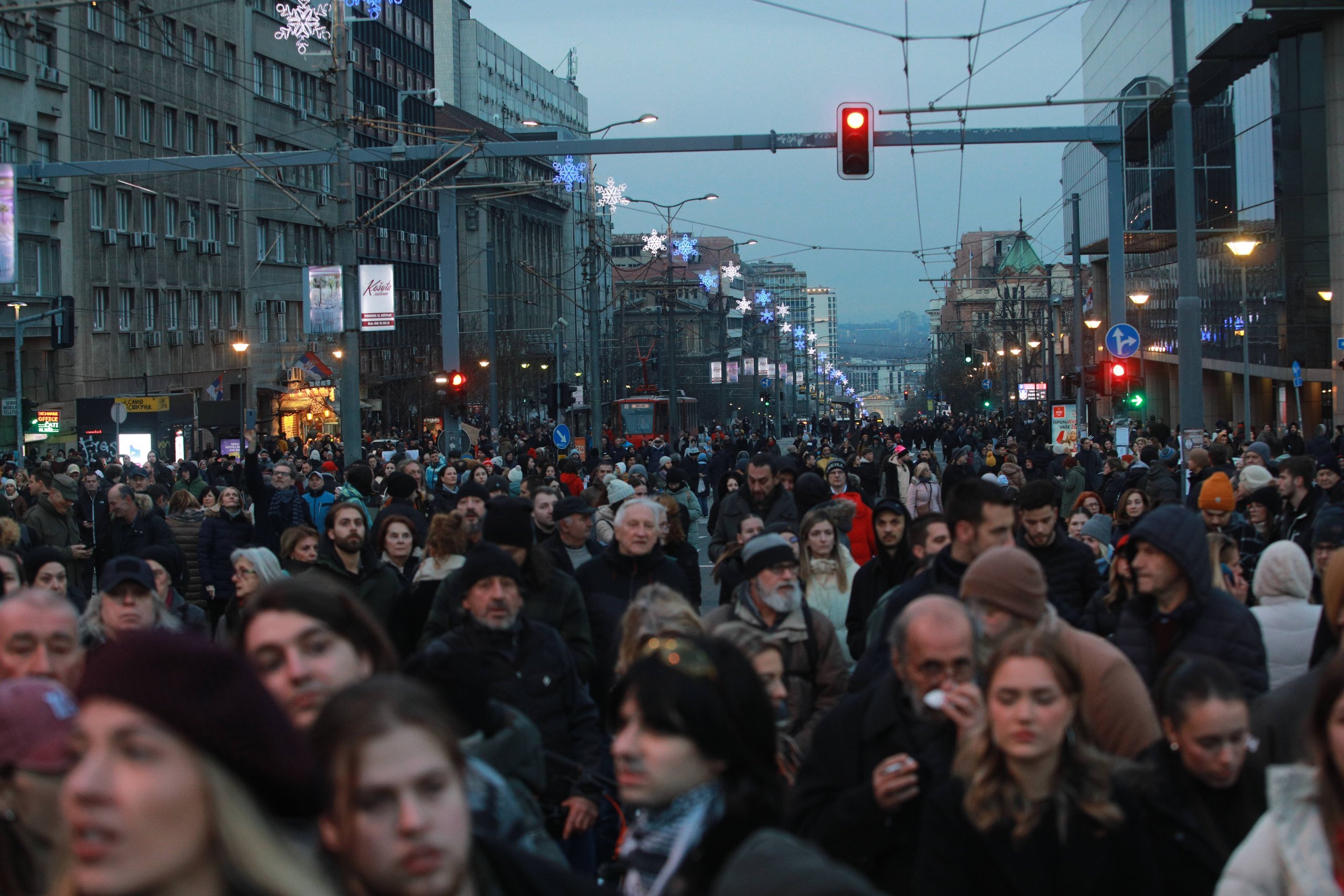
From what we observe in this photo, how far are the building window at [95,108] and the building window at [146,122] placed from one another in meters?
2.43

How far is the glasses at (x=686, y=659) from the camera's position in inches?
133

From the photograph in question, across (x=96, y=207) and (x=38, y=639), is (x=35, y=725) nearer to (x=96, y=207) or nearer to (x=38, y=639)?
(x=38, y=639)

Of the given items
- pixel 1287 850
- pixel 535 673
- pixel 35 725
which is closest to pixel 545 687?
pixel 535 673

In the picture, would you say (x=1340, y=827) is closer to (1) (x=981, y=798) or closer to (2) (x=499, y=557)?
(1) (x=981, y=798)

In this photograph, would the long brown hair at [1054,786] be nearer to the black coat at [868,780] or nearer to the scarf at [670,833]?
the black coat at [868,780]

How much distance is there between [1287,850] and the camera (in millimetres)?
3209

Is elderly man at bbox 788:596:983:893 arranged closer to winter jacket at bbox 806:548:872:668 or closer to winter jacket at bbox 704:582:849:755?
winter jacket at bbox 704:582:849:755

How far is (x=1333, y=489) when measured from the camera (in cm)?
1337

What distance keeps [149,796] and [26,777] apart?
2.42 ft

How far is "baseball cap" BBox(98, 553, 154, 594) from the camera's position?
702 cm

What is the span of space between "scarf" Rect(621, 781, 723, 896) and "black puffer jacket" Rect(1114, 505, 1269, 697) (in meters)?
3.08

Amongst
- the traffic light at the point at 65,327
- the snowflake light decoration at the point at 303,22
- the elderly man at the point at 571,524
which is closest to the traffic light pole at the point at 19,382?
the traffic light at the point at 65,327

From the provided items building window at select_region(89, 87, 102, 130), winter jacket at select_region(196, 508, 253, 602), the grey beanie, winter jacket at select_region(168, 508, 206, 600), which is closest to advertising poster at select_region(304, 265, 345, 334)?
winter jacket at select_region(168, 508, 206, 600)

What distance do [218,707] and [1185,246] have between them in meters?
17.1
